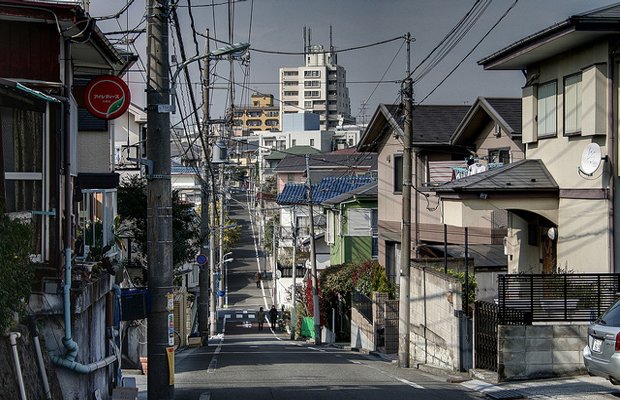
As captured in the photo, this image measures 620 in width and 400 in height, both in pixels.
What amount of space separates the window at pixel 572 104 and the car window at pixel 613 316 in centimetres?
661

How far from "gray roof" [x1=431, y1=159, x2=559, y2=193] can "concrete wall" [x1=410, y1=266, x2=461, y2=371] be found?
2429mm

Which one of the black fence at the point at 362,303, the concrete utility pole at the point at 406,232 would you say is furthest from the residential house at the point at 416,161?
the concrete utility pole at the point at 406,232

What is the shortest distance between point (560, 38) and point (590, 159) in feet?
9.26

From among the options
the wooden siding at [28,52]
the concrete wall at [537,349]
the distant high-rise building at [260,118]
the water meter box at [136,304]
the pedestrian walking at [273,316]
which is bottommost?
the pedestrian walking at [273,316]

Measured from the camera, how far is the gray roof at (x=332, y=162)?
221 feet

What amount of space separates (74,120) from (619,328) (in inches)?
405

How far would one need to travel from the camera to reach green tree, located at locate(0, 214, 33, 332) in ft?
27.5

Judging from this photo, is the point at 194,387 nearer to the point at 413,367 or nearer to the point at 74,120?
the point at 74,120

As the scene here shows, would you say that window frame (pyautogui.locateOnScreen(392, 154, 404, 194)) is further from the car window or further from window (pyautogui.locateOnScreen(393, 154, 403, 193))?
the car window

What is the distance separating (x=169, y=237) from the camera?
11820 millimetres

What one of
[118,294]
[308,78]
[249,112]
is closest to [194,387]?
[118,294]

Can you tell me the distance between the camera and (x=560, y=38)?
18250 mm

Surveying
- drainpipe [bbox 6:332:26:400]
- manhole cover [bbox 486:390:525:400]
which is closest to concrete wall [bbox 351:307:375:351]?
manhole cover [bbox 486:390:525:400]

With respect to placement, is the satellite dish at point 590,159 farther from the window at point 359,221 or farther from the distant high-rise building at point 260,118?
the distant high-rise building at point 260,118
